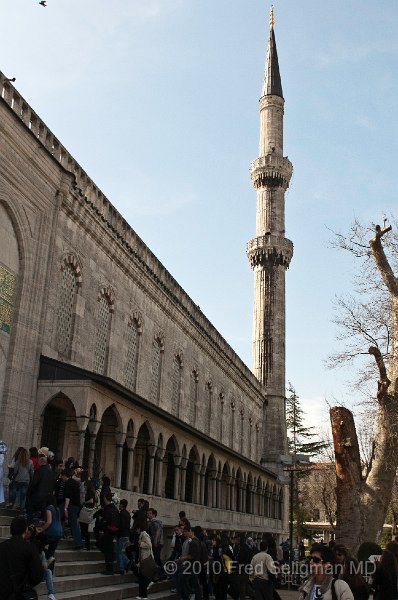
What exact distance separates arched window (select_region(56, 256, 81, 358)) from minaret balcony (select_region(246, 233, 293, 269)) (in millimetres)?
34989

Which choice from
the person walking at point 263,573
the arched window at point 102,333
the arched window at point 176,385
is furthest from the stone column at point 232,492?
the person walking at point 263,573

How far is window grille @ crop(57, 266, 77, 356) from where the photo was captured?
20172 millimetres

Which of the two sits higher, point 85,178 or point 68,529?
point 85,178

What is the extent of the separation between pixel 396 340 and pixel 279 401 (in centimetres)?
3977

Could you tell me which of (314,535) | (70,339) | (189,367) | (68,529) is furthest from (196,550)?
(314,535)

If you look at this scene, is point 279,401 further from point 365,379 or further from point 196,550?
point 196,550

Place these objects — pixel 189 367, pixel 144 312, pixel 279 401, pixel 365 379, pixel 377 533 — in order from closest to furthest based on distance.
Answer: pixel 377 533 → pixel 365 379 → pixel 144 312 → pixel 189 367 → pixel 279 401

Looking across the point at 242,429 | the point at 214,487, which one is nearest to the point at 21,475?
the point at 214,487

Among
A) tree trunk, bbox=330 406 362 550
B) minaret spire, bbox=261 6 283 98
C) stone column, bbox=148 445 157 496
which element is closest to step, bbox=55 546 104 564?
tree trunk, bbox=330 406 362 550

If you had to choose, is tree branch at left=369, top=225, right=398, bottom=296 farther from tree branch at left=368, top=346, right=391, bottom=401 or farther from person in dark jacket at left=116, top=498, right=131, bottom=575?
person in dark jacket at left=116, top=498, right=131, bottom=575

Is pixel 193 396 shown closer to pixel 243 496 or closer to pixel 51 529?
pixel 243 496

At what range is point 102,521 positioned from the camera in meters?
13.2

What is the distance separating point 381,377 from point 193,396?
66.1 ft

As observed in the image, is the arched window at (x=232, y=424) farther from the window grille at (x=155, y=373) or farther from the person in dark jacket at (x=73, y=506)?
the person in dark jacket at (x=73, y=506)
